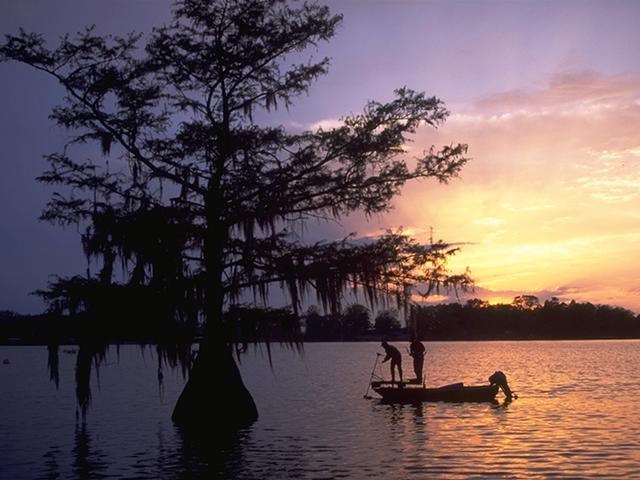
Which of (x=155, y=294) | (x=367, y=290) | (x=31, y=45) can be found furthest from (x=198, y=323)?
(x=31, y=45)

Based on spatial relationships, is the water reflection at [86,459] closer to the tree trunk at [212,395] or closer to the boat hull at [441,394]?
the tree trunk at [212,395]

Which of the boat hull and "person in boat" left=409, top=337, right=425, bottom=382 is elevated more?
"person in boat" left=409, top=337, right=425, bottom=382

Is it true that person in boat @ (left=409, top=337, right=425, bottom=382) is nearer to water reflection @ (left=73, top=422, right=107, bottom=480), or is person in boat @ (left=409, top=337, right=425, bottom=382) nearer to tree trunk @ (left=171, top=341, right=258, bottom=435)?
tree trunk @ (left=171, top=341, right=258, bottom=435)

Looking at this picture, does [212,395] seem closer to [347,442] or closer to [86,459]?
[86,459]

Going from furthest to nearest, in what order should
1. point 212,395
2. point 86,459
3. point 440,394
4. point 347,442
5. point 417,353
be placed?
point 417,353, point 440,394, point 347,442, point 212,395, point 86,459

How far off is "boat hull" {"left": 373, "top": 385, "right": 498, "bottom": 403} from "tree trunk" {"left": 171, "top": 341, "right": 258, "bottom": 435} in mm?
14775

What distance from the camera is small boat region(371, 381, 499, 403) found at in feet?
126

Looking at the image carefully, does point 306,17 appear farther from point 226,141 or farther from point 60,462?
point 60,462

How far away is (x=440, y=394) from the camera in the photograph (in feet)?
127

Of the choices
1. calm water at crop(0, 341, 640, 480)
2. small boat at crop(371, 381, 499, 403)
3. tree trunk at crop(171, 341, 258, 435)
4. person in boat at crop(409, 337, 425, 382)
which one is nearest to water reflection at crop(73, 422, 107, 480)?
calm water at crop(0, 341, 640, 480)

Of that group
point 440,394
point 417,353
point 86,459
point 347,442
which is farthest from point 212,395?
point 440,394

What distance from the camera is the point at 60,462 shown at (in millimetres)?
23328

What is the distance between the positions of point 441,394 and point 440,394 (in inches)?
2.3

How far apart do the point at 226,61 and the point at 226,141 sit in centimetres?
245
